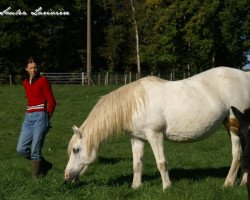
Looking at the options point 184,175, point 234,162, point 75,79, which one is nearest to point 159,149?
point 234,162

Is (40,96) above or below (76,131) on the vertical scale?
above

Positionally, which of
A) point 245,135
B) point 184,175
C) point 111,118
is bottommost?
point 184,175

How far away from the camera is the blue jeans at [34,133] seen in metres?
8.30

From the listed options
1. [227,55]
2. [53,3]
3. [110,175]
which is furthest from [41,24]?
[110,175]

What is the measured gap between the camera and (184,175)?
9609 mm

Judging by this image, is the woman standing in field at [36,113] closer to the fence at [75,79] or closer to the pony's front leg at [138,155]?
the pony's front leg at [138,155]

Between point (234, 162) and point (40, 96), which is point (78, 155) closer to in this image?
point (40, 96)

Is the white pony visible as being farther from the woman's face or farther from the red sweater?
the woman's face

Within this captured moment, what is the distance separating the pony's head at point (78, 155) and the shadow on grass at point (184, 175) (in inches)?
21.2

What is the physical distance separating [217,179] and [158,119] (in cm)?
170

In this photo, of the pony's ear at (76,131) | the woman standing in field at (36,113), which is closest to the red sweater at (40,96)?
the woman standing in field at (36,113)

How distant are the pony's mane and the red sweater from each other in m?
0.67

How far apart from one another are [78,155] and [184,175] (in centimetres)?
234

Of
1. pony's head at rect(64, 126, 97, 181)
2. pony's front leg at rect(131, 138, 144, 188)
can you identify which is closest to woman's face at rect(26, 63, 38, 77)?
pony's head at rect(64, 126, 97, 181)
